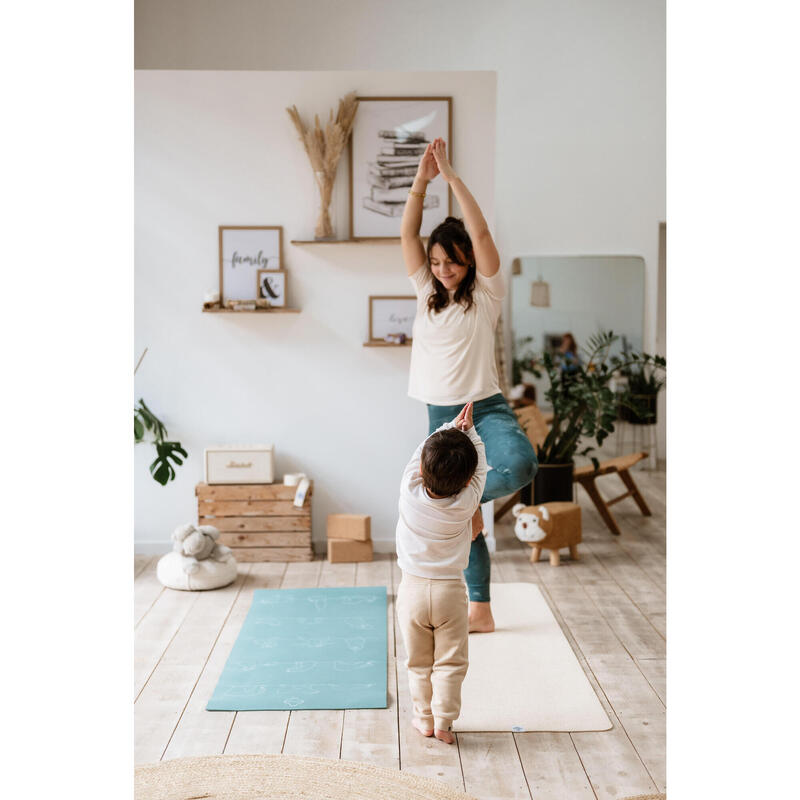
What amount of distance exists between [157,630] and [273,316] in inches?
66.0

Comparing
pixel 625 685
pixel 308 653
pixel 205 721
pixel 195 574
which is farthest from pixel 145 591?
pixel 625 685

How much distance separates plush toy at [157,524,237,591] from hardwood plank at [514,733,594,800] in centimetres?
174

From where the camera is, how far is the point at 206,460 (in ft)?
13.5

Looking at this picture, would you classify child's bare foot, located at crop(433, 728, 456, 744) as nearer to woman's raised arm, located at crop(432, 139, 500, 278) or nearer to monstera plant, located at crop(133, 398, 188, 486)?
woman's raised arm, located at crop(432, 139, 500, 278)

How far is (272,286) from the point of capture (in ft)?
13.8

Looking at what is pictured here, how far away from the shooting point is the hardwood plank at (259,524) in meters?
4.13

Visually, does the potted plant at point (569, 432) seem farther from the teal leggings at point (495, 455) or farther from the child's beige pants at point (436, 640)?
the child's beige pants at point (436, 640)

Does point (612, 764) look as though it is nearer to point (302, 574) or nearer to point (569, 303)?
point (302, 574)

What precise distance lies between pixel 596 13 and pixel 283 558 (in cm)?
472

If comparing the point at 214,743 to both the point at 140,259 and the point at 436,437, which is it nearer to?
the point at 436,437

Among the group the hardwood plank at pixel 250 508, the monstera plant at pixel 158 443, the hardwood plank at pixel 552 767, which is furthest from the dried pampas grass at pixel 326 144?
the hardwood plank at pixel 552 767

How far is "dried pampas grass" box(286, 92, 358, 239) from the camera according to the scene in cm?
404
